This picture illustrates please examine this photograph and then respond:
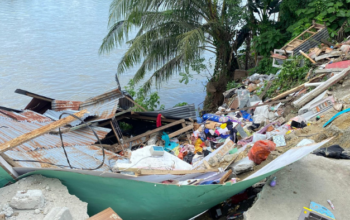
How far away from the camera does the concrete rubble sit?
281 centimetres

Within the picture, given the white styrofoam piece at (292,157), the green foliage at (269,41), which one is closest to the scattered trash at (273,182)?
the white styrofoam piece at (292,157)

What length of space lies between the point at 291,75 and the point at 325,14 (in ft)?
8.01

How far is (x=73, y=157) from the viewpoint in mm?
4914

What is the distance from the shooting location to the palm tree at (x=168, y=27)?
27.7 feet

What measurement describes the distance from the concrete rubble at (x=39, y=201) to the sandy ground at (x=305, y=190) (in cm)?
182

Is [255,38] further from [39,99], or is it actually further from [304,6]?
[39,99]

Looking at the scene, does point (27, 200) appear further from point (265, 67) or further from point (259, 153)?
point (265, 67)

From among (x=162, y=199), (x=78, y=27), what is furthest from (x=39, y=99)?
(x=78, y=27)

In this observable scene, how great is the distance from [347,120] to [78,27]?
2389cm

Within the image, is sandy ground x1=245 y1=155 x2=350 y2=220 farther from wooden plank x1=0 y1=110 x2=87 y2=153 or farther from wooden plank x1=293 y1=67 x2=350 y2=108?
wooden plank x1=293 y1=67 x2=350 y2=108

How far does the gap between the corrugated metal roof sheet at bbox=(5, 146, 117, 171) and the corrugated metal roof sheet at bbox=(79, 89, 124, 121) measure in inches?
51.3

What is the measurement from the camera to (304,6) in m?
9.73

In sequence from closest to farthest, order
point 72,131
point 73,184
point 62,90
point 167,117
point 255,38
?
point 73,184 → point 72,131 → point 167,117 → point 255,38 → point 62,90

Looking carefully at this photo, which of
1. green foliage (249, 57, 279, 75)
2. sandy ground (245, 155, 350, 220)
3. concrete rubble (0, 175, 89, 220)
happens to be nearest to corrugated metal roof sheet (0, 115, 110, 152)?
concrete rubble (0, 175, 89, 220)
